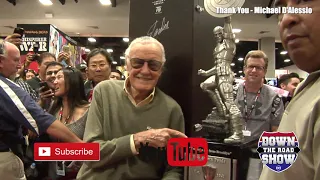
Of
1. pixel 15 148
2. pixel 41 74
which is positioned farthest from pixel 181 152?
pixel 41 74

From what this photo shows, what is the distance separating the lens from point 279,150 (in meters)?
0.46

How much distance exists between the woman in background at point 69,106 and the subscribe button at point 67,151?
4 cm

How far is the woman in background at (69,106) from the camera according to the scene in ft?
2.45

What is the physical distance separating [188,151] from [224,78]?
0.20 m

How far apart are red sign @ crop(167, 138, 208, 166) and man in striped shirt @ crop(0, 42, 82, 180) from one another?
0.22m

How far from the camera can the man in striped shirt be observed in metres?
0.69

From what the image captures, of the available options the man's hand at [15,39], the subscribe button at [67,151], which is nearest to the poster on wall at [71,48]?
the man's hand at [15,39]

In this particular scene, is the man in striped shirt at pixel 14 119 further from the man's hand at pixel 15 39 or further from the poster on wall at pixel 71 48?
the poster on wall at pixel 71 48

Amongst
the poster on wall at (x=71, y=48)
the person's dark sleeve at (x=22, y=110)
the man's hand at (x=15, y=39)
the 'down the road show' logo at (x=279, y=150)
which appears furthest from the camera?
the poster on wall at (x=71, y=48)

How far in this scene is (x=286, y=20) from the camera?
382 millimetres

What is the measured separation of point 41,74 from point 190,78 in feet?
2.24

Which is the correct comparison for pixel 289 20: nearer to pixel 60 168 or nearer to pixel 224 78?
pixel 224 78

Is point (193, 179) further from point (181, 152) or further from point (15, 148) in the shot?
point (15, 148)

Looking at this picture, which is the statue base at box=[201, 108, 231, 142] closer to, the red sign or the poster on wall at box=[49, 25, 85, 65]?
the red sign
